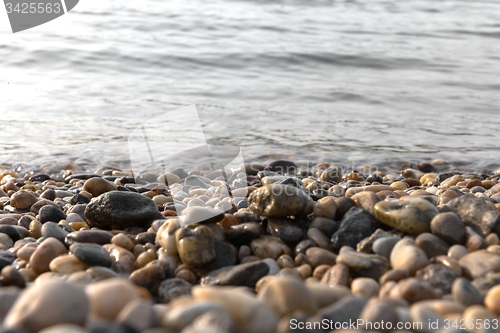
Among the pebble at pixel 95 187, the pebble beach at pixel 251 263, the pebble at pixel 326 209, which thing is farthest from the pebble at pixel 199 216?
the pebble at pixel 95 187

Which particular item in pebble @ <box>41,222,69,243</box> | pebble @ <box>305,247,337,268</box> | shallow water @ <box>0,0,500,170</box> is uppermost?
pebble @ <box>41,222,69,243</box>

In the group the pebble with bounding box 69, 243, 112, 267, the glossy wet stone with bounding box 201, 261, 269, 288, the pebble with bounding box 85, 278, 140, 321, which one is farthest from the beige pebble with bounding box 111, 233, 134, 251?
the pebble with bounding box 85, 278, 140, 321

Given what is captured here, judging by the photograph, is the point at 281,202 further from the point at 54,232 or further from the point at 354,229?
the point at 54,232

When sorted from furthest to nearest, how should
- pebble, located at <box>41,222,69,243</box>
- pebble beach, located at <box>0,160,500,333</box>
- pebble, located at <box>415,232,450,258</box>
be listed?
pebble, located at <box>41,222,69,243</box> < pebble, located at <box>415,232,450,258</box> < pebble beach, located at <box>0,160,500,333</box>

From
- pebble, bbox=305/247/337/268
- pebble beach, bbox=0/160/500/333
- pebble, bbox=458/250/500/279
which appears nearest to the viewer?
A: pebble beach, bbox=0/160/500/333

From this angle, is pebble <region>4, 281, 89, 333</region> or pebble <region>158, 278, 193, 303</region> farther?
pebble <region>158, 278, 193, 303</region>

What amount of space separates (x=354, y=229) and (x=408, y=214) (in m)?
0.27

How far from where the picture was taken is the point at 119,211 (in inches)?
124

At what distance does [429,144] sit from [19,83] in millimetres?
6396

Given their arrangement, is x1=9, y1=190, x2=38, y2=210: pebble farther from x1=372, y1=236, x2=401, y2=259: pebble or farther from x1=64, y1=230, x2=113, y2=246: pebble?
x1=372, y1=236, x2=401, y2=259: pebble

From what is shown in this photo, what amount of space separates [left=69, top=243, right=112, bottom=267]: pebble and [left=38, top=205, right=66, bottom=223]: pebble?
2.76ft

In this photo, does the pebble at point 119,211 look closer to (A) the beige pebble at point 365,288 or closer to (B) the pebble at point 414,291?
(A) the beige pebble at point 365,288

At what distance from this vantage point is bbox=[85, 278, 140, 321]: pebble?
1.56 metres

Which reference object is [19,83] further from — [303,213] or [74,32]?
[303,213]
